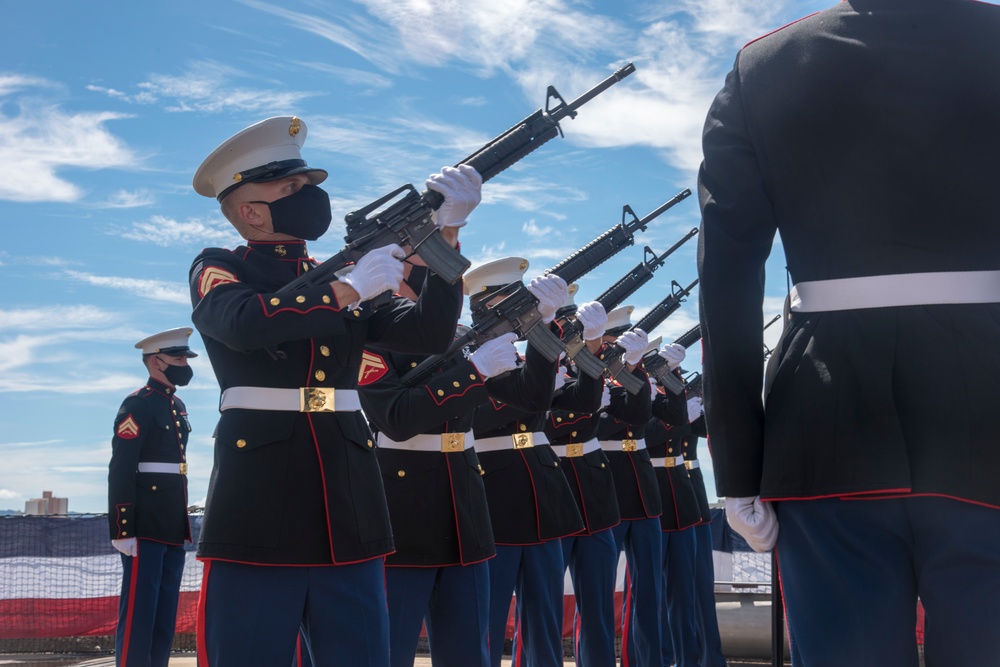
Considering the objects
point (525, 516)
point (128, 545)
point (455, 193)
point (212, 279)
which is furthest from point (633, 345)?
point (212, 279)

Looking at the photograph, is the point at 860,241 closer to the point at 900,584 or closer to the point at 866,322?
the point at 866,322

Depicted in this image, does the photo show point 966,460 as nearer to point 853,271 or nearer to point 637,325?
point 853,271

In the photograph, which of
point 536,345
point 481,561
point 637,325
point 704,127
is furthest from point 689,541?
point 704,127

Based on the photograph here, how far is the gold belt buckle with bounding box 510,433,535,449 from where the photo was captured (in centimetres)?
662

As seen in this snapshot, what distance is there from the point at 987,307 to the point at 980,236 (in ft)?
0.49

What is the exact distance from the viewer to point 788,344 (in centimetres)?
244

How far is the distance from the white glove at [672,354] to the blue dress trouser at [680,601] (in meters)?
1.48

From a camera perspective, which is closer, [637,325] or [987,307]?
[987,307]

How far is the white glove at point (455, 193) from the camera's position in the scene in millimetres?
4293

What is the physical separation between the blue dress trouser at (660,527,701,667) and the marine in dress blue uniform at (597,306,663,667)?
2.10ft

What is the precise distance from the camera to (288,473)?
12.0 ft

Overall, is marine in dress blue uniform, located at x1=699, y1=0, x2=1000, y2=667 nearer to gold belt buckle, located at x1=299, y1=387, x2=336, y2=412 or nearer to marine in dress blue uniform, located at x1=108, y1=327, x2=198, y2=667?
gold belt buckle, located at x1=299, y1=387, x2=336, y2=412

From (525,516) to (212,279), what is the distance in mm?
3004

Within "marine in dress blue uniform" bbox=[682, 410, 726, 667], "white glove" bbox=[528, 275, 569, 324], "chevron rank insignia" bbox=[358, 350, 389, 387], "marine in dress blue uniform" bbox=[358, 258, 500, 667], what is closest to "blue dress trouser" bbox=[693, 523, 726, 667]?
"marine in dress blue uniform" bbox=[682, 410, 726, 667]
